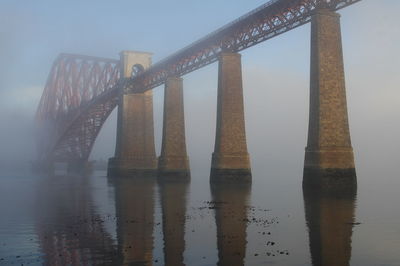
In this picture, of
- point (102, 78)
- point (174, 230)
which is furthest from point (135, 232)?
point (102, 78)

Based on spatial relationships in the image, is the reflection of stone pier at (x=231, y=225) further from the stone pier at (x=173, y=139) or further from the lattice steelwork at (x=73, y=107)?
the lattice steelwork at (x=73, y=107)

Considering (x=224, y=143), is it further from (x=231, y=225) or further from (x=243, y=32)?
(x=231, y=225)

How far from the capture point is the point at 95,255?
15.9m

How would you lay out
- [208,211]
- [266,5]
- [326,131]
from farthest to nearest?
[266,5] < [326,131] < [208,211]

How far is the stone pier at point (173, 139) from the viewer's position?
2484 inches

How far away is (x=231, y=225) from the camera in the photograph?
22422 mm

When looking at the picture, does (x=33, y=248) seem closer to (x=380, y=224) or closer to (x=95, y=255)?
(x=95, y=255)

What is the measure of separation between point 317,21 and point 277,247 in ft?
83.8

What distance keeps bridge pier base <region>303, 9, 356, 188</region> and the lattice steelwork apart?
6028 centimetres

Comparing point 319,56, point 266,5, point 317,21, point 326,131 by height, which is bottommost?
point 326,131

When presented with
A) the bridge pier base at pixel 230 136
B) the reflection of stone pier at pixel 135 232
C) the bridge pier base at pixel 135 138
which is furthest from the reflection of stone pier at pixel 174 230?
the bridge pier base at pixel 135 138

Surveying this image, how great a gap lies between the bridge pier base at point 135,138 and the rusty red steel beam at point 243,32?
336 inches

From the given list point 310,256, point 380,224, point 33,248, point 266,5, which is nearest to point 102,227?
point 33,248

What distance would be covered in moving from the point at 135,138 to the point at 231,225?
176 feet
